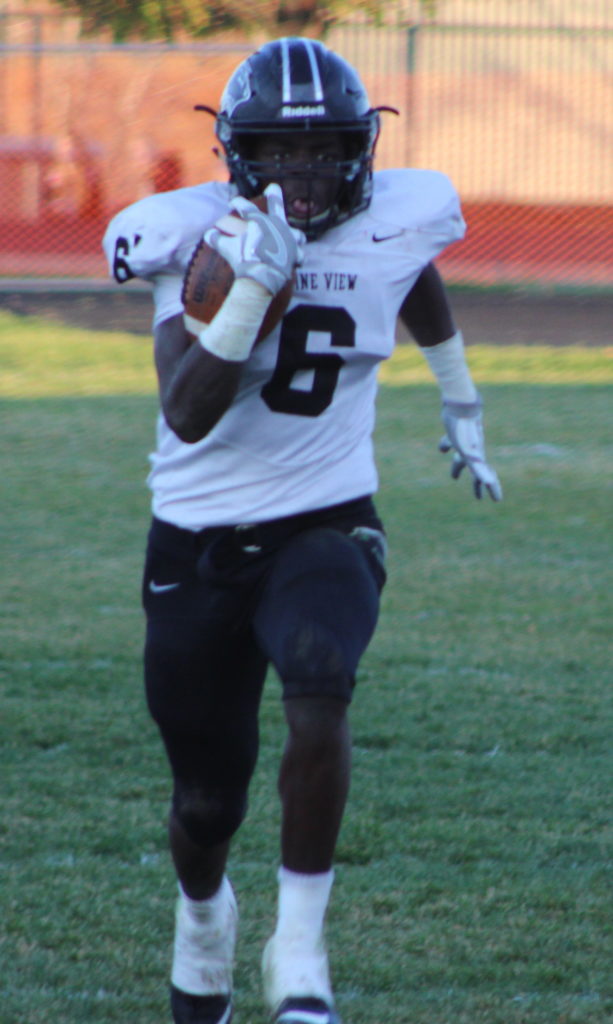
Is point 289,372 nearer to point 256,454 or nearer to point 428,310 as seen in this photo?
point 256,454

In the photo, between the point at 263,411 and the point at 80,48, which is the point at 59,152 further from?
the point at 263,411

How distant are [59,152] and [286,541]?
14554 millimetres

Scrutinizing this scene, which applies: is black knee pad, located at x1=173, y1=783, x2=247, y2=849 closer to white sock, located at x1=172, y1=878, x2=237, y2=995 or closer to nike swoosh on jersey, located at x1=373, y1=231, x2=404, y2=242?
white sock, located at x1=172, y1=878, x2=237, y2=995

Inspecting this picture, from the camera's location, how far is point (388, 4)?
1920 cm

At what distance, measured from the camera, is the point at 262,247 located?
265 centimetres

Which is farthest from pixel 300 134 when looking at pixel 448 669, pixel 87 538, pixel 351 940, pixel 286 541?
pixel 87 538

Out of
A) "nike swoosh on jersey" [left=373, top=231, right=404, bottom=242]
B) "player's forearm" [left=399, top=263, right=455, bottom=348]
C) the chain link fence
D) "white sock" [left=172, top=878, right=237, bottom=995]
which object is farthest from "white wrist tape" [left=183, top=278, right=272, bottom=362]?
the chain link fence

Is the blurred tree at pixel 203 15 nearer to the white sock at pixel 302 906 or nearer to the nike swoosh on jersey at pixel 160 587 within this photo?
the nike swoosh on jersey at pixel 160 587

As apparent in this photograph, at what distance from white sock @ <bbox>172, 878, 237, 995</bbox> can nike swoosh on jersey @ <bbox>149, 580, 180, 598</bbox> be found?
2.04ft

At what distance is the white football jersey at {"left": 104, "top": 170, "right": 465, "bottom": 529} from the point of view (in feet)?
9.63

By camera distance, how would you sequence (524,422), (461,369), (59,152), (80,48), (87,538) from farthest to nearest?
(59,152), (80,48), (524,422), (87,538), (461,369)

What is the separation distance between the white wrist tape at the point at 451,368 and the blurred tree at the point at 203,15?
1527cm

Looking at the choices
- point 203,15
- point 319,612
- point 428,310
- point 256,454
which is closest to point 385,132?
point 203,15

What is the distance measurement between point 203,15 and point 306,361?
16715mm
